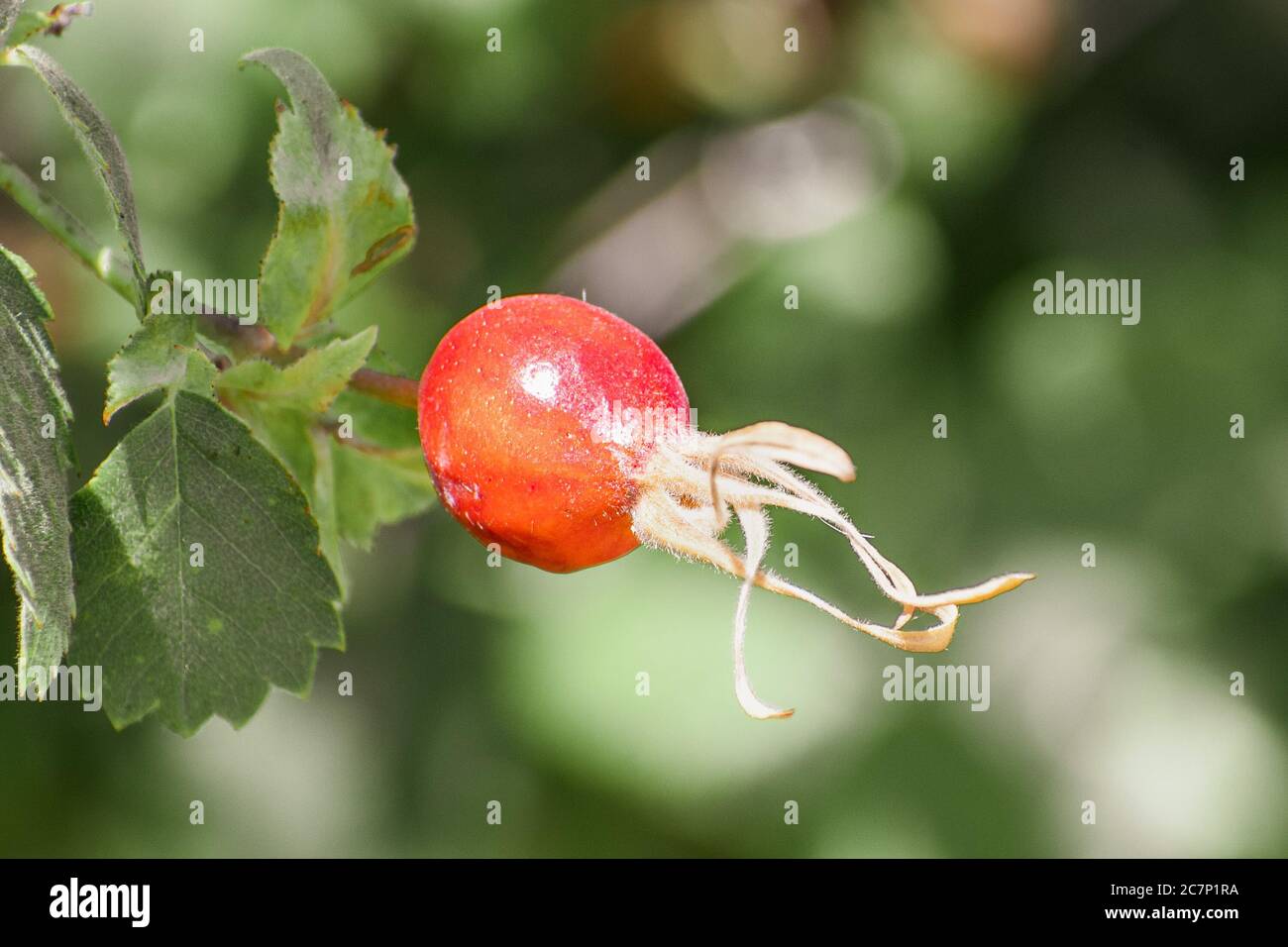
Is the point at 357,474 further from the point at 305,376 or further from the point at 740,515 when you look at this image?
the point at 740,515

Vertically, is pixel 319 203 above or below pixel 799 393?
below

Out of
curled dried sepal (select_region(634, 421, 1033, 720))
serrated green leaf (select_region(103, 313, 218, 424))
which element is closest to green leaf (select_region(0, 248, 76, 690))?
serrated green leaf (select_region(103, 313, 218, 424))

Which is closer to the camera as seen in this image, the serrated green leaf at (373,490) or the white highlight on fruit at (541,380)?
the white highlight on fruit at (541,380)

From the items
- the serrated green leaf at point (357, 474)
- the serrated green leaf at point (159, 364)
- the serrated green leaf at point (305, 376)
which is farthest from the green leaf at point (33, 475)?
the serrated green leaf at point (357, 474)

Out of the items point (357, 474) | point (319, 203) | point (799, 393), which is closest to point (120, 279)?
point (319, 203)

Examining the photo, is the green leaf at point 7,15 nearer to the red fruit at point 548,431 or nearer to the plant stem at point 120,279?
the plant stem at point 120,279

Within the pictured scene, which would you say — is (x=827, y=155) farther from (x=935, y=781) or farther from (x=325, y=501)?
(x=325, y=501)
